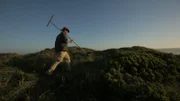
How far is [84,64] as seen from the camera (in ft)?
25.8

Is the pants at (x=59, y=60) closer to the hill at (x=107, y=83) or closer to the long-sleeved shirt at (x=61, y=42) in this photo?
the long-sleeved shirt at (x=61, y=42)

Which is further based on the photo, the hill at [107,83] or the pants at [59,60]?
the pants at [59,60]

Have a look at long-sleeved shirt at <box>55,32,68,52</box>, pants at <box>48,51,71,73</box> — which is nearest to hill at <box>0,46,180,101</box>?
pants at <box>48,51,71,73</box>

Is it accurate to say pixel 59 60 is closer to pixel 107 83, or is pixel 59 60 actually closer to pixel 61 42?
pixel 61 42

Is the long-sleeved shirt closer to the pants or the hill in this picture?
the pants

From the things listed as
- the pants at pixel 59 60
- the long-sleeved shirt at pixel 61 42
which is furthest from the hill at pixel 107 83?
the long-sleeved shirt at pixel 61 42

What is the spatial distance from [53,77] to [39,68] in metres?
1.34

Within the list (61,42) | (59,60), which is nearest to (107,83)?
(59,60)

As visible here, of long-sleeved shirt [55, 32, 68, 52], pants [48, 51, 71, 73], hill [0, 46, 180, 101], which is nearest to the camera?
hill [0, 46, 180, 101]

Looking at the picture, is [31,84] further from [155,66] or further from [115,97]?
[155,66]

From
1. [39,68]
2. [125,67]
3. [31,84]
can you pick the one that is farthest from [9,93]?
[125,67]

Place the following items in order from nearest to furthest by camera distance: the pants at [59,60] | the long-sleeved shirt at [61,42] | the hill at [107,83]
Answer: the hill at [107,83]
the pants at [59,60]
the long-sleeved shirt at [61,42]

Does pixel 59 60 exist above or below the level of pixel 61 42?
below

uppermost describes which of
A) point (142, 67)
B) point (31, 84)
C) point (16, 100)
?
point (142, 67)
